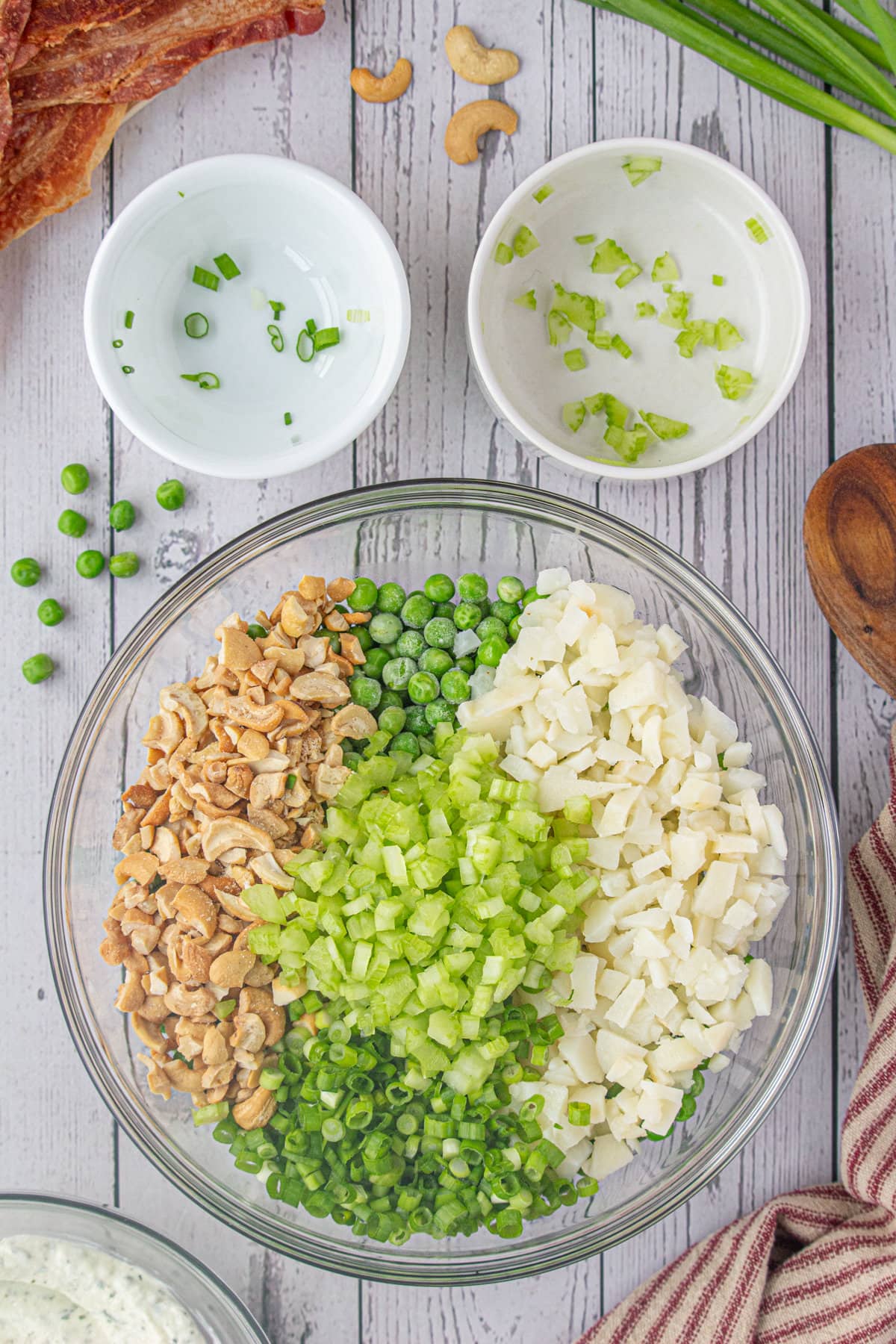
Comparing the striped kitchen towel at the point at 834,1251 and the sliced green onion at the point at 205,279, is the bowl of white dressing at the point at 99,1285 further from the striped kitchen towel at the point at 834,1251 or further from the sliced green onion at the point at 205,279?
the sliced green onion at the point at 205,279

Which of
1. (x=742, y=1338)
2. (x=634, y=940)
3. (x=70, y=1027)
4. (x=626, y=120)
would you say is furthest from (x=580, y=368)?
(x=742, y=1338)

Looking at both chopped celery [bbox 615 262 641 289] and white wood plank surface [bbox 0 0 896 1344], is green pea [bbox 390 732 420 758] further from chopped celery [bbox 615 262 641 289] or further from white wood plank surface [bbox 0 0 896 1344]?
chopped celery [bbox 615 262 641 289]

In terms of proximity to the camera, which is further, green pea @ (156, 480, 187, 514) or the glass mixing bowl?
green pea @ (156, 480, 187, 514)

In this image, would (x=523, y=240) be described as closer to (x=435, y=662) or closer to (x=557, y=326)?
(x=557, y=326)

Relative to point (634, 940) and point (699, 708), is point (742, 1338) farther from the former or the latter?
point (699, 708)

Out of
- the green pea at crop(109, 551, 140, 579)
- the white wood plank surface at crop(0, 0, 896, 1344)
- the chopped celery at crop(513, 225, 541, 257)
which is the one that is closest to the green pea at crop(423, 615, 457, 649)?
the white wood plank surface at crop(0, 0, 896, 1344)
